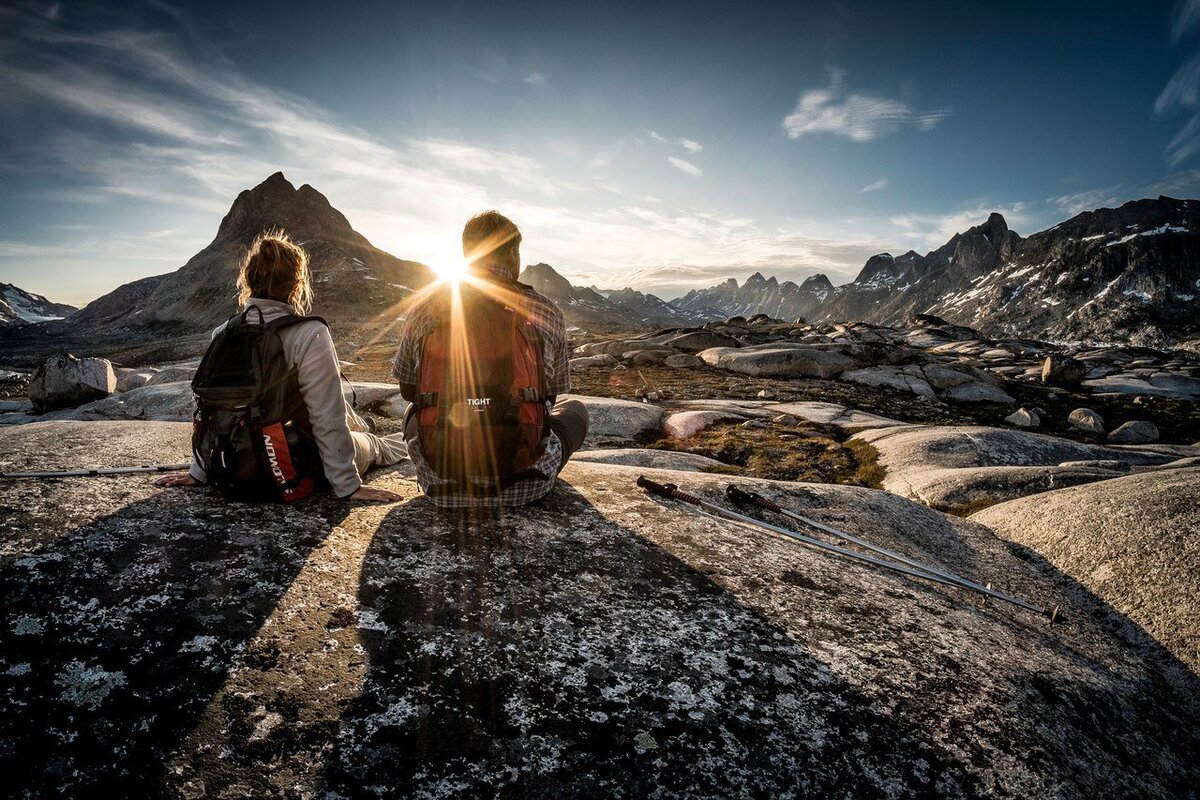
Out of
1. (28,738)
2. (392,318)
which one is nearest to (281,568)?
(28,738)

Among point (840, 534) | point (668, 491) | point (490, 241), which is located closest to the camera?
point (490, 241)

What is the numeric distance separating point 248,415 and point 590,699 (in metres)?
4.20

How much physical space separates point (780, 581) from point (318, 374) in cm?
490

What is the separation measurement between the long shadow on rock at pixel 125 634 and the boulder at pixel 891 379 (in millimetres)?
37906

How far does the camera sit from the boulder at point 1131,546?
5078 millimetres

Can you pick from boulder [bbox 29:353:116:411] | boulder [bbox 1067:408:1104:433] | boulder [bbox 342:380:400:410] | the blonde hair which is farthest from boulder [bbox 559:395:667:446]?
boulder [bbox 1067:408:1104:433]

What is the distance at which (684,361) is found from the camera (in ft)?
143

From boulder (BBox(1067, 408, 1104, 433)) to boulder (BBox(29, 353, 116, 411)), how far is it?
4674cm

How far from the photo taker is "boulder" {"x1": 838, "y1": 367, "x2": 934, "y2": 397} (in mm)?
34250

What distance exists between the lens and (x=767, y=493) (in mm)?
7285

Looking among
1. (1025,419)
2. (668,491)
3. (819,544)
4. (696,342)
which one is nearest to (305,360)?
(668,491)

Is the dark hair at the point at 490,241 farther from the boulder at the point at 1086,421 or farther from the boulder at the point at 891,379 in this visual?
the boulder at the point at 891,379

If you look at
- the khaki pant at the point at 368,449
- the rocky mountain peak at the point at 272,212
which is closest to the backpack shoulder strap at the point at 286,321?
the khaki pant at the point at 368,449

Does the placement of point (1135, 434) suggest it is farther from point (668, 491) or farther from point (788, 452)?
point (668, 491)
